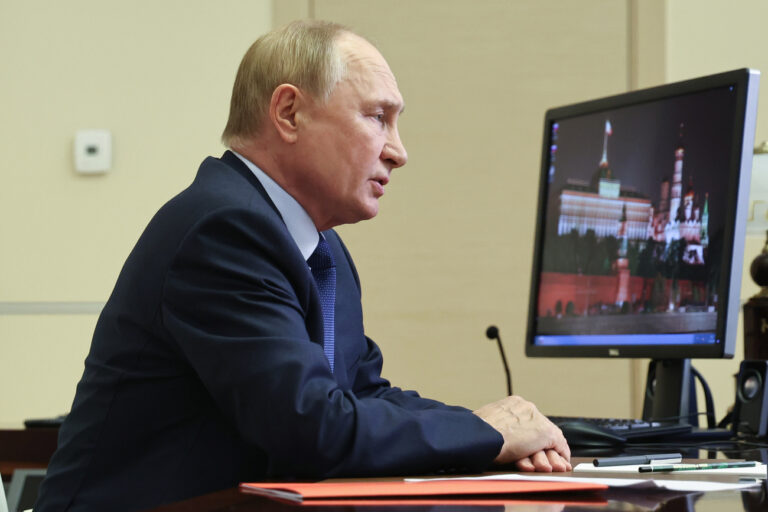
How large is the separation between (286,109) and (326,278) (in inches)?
9.9

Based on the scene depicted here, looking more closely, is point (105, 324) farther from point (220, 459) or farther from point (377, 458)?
point (377, 458)

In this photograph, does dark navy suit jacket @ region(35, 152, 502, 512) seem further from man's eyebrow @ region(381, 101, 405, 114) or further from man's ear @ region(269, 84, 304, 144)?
man's eyebrow @ region(381, 101, 405, 114)

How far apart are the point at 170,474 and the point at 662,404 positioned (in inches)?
47.7

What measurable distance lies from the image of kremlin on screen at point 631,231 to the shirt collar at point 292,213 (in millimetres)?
848

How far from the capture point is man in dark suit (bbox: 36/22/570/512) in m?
1.15

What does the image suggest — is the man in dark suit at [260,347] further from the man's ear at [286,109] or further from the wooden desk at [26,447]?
the wooden desk at [26,447]

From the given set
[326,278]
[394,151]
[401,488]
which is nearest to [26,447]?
[326,278]

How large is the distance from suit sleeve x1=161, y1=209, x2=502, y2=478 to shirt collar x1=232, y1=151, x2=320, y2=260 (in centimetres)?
20

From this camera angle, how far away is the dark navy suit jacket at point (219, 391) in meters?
1.15

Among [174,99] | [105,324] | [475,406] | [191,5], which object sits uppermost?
[191,5]

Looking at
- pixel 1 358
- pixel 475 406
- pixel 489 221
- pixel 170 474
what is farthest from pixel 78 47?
pixel 170 474

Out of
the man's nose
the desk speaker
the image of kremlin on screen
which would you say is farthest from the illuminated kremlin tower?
the man's nose

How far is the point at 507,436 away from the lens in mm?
1291

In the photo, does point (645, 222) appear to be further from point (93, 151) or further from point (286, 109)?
point (93, 151)
